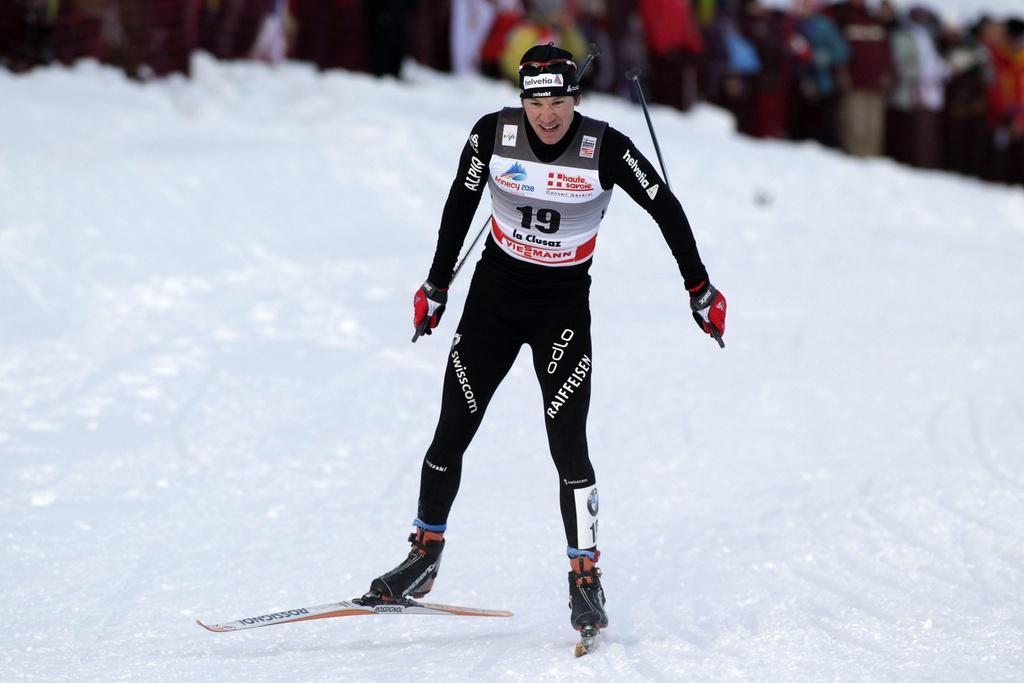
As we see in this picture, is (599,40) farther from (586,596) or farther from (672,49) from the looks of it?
(586,596)

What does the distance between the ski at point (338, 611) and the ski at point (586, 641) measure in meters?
0.62

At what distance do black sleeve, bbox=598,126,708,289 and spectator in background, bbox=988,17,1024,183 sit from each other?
620 inches

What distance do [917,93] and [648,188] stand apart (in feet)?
48.9

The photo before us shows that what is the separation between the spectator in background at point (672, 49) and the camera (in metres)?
16.2

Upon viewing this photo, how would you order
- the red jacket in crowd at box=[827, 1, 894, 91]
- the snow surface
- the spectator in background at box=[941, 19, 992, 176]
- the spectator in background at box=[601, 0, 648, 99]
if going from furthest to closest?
the spectator in background at box=[941, 19, 992, 176] < the red jacket in crowd at box=[827, 1, 894, 91] < the spectator in background at box=[601, 0, 648, 99] < the snow surface

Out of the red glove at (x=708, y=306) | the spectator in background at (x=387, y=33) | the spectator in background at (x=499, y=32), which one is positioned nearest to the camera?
the red glove at (x=708, y=306)

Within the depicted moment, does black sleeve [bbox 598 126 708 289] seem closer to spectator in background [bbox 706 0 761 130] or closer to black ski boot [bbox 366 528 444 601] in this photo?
black ski boot [bbox 366 528 444 601]

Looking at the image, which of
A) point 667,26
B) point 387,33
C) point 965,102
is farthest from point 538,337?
point 965,102

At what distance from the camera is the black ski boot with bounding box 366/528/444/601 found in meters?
5.69

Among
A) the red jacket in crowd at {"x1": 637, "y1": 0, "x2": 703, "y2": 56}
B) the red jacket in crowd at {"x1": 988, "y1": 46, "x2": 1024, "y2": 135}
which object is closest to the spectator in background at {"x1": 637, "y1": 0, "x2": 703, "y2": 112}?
the red jacket in crowd at {"x1": 637, "y1": 0, "x2": 703, "y2": 56}

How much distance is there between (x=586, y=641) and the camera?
213 inches

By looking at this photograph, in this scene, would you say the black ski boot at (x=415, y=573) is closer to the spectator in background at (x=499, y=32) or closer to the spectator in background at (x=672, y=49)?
the spectator in background at (x=499, y=32)

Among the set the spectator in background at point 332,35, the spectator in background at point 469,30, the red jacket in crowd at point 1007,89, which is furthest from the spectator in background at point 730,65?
the spectator in background at point 332,35

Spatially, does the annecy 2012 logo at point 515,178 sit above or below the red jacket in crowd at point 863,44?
above
